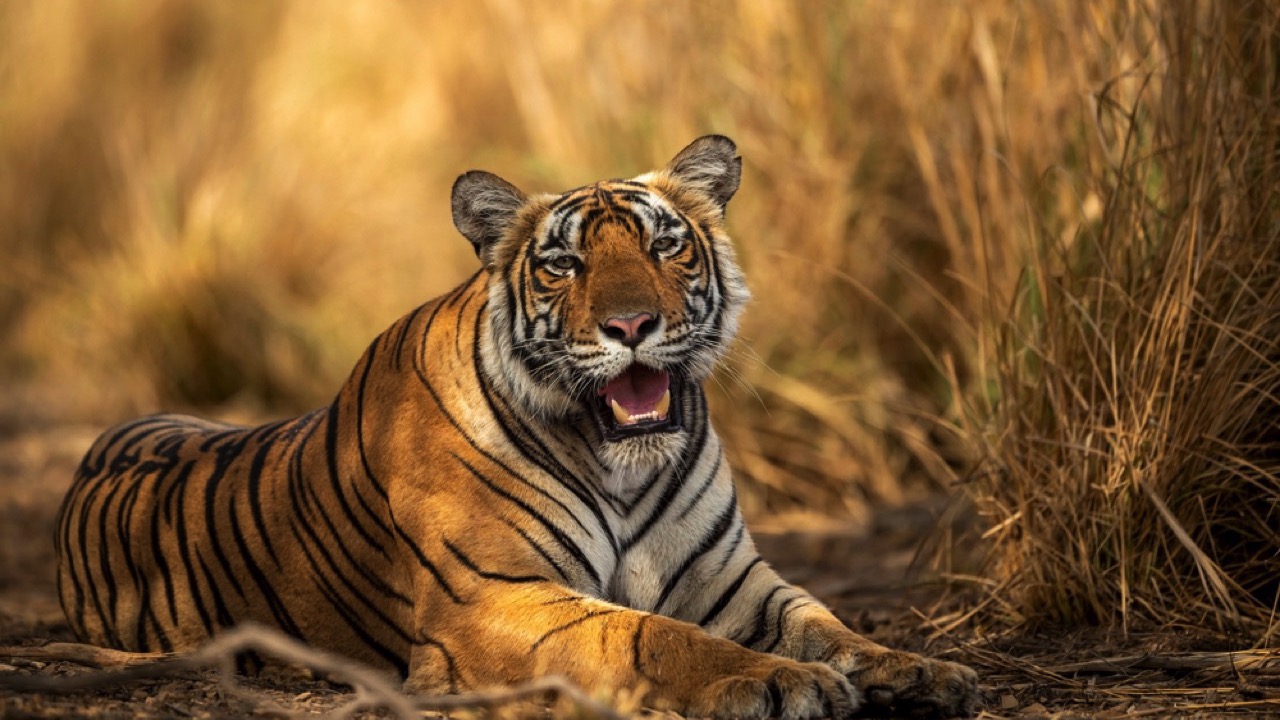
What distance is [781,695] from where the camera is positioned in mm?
2846

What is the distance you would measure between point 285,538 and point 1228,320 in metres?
2.37

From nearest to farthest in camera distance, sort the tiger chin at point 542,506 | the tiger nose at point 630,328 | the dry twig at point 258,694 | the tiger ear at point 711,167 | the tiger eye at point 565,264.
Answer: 1. the dry twig at point 258,694
2. the tiger chin at point 542,506
3. the tiger nose at point 630,328
4. the tiger eye at point 565,264
5. the tiger ear at point 711,167

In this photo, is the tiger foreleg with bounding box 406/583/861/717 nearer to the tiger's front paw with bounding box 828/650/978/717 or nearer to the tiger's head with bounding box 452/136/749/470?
the tiger's front paw with bounding box 828/650/978/717

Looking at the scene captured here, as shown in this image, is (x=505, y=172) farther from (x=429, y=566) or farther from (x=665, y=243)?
(x=429, y=566)

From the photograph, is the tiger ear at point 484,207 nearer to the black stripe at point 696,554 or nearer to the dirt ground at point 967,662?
the black stripe at point 696,554

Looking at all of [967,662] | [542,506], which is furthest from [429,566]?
[967,662]

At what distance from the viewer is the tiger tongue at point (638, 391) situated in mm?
3301

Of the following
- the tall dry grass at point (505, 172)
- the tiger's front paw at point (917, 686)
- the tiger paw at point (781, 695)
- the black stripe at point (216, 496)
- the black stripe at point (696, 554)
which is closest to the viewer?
the tiger paw at point (781, 695)

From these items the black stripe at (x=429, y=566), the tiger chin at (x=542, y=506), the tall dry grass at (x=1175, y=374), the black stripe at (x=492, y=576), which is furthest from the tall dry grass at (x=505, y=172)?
the black stripe at (x=429, y=566)

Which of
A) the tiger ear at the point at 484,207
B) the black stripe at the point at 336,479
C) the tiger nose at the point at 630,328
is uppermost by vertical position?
the tiger ear at the point at 484,207

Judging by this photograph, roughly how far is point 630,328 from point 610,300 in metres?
0.09

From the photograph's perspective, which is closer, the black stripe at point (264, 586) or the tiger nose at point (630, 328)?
the tiger nose at point (630, 328)

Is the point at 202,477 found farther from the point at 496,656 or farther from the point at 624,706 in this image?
the point at 624,706

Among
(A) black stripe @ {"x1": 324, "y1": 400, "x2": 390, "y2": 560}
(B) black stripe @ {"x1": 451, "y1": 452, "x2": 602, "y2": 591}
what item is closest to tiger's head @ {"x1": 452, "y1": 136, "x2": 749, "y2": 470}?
(B) black stripe @ {"x1": 451, "y1": 452, "x2": 602, "y2": 591}
